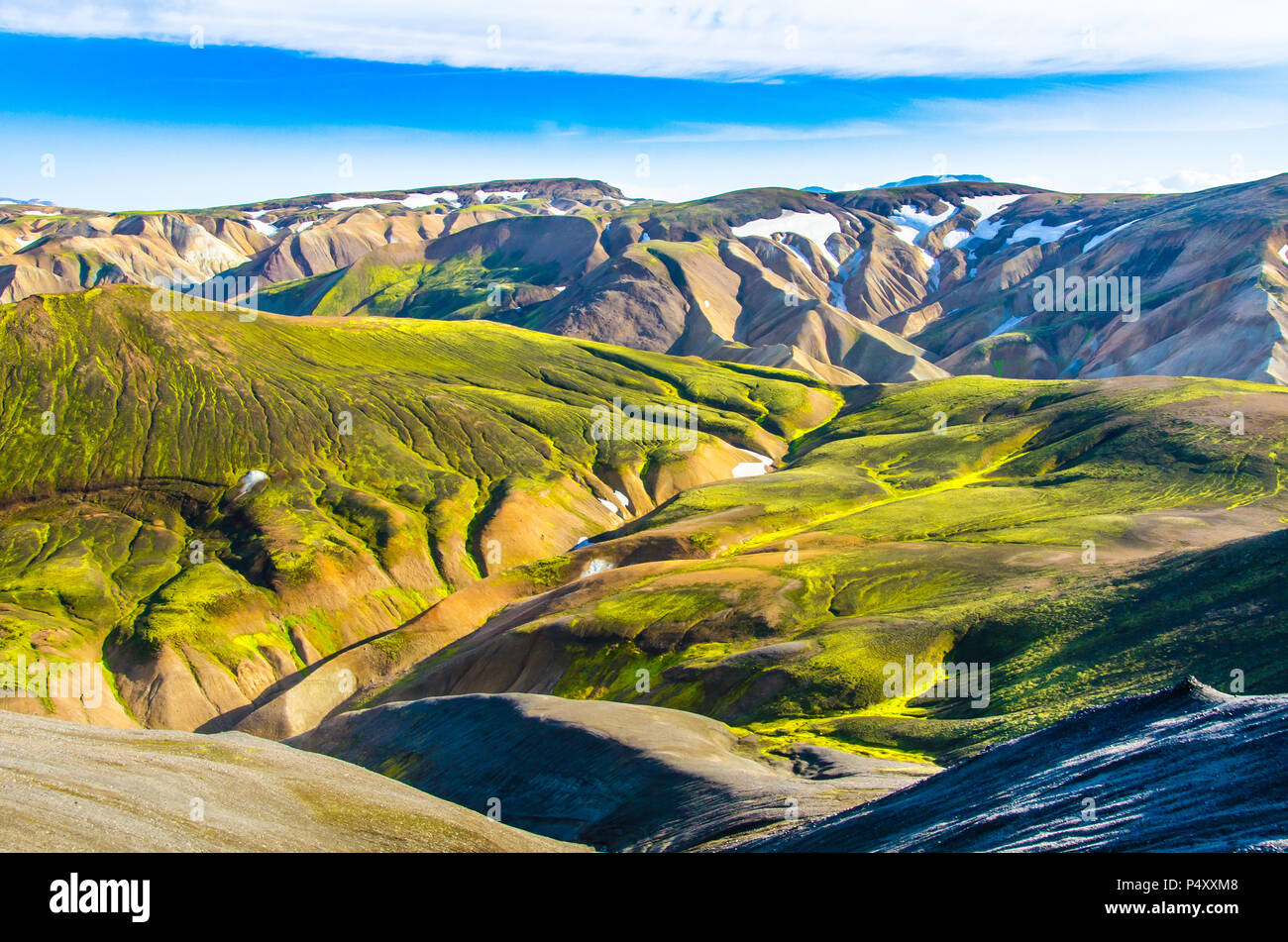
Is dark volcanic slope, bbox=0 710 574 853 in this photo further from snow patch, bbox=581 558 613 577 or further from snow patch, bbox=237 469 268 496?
→ snow patch, bbox=237 469 268 496

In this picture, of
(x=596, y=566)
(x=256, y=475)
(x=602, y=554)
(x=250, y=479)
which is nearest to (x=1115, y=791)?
(x=596, y=566)

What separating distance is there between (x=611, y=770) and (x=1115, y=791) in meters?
24.9

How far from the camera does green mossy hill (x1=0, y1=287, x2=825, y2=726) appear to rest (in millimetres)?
99250

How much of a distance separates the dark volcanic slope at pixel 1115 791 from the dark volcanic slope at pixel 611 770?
5.96m

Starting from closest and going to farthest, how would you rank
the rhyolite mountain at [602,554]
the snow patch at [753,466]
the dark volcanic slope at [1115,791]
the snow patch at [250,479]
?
the dark volcanic slope at [1115,791], the rhyolite mountain at [602,554], the snow patch at [250,479], the snow patch at [753,466]

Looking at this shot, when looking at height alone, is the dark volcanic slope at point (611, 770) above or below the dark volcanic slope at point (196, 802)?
below

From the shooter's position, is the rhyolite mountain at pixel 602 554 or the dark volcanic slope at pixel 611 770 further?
the rhyolite mountain at pixel 602 554

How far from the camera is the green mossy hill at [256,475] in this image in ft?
326

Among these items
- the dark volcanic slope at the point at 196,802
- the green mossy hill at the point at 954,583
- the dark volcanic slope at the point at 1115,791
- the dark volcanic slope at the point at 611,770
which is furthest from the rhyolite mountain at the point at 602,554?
the dark volcanic slope at the point at 1115,791

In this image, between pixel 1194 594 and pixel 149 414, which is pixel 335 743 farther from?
pixel 149 414

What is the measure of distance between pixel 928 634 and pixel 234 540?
8516cm

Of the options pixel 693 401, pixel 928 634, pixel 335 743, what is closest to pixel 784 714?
pixel 928 634

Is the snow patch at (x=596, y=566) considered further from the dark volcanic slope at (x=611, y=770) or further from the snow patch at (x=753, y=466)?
the snow patch at (x=753, y=466)

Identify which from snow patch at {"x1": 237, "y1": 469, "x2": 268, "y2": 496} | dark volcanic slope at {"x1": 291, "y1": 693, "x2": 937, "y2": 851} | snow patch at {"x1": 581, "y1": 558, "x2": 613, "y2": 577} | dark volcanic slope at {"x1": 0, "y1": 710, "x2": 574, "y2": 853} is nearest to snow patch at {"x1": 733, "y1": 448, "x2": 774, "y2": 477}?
snow patch at {"x1": 581, "y1": 558, "x2": 613, "y2": 577}
